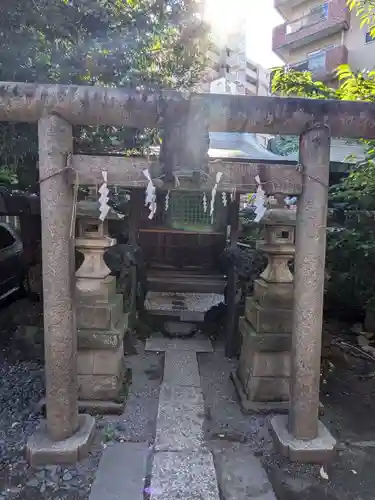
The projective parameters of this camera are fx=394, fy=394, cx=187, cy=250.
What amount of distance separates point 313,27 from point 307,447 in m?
21.6

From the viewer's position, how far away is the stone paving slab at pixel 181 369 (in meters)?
4.92

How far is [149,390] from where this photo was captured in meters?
4.72

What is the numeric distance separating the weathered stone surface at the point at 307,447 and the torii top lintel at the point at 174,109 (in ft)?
8.59

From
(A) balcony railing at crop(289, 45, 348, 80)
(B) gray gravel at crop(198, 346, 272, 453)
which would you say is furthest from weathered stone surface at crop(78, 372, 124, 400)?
(A) balcony railing at crop(289, 45, 348, 80)

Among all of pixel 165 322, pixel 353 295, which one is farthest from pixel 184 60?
pixel 353 295

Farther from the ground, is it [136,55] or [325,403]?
[136,55]

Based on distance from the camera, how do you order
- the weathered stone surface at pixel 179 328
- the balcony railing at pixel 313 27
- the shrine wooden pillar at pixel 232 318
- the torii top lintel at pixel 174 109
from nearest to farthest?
the torii top lintel at pixel 174 109 < the shrine wooden pillar at pixel 232 318 < the weathered stone surface at pixel 179 328 < the balcony railing at pixel 313 27

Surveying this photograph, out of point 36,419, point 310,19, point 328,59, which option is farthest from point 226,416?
point 310,19

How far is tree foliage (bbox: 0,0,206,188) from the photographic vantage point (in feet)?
12.6

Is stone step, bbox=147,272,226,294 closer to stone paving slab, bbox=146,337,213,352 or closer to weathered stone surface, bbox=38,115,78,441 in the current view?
stone paving slab, bbox=146,337,213,352

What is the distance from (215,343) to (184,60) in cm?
429

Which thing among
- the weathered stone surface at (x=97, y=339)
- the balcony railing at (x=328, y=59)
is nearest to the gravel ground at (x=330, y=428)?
the weathered stone surface at (x=97, y=339)

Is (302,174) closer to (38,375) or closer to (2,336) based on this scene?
(38,375)

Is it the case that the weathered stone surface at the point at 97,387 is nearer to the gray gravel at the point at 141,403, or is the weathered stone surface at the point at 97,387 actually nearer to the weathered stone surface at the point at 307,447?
the gray gravel at the point at 141,403
